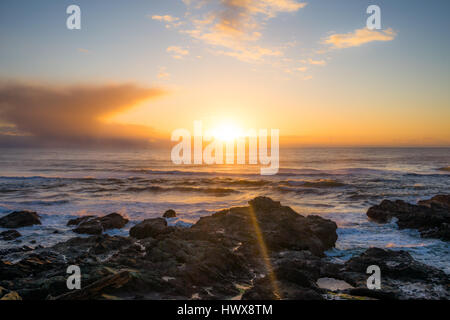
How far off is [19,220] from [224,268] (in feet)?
45.6

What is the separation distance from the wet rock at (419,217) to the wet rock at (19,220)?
20969mm

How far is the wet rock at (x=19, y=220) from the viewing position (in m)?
14.9

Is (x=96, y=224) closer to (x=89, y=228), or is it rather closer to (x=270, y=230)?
(x=89, y=228)

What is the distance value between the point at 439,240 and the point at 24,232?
20.6 meters

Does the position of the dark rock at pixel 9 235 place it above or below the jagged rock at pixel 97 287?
below

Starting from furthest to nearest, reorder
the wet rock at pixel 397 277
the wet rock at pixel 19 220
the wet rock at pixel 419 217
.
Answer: the wet rock at pixel 19 220 < the wet rock at pixel 419 217 < the wet rock at pixel 397 277

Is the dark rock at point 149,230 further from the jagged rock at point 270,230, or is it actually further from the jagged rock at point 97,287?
the jagged rock at point 97,287

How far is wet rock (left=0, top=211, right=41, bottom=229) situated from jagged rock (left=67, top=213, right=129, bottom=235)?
1971 millimetres

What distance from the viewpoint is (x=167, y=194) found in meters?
29.8

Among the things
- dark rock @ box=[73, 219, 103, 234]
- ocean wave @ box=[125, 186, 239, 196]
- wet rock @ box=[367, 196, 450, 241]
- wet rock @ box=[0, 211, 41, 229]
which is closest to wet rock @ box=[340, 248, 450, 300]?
wet rock @ box=[367, 196, 450, 241]

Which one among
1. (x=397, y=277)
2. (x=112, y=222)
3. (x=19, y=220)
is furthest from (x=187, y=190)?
(x=397, y=277)

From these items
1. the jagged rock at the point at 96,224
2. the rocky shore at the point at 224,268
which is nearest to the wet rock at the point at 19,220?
the jagged rock at the point at 96,224

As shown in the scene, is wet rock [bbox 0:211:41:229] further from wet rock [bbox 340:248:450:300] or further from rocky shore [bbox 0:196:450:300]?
wet rock [bbox 340:248:450:300]

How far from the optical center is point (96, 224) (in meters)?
14.7
